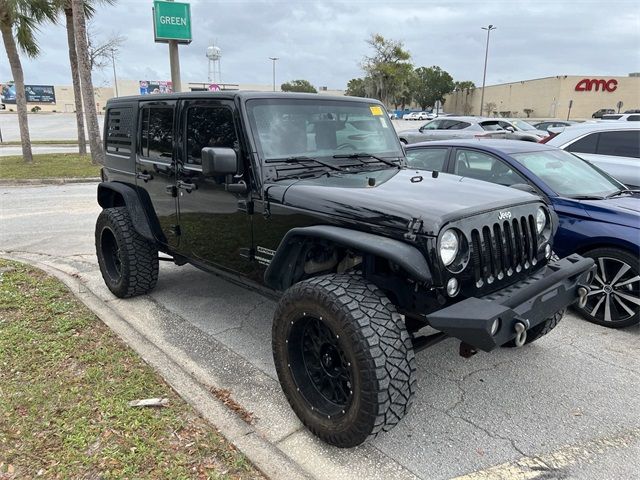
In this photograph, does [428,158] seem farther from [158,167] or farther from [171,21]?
[171,21]

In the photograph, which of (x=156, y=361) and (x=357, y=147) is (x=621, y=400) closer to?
(x=357, y=147)

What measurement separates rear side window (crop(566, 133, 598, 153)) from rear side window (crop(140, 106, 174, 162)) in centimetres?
560

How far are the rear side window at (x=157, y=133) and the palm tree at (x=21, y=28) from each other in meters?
13.1

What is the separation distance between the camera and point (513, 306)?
248cm

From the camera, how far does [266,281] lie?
10.3ft

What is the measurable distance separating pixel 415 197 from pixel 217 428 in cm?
173

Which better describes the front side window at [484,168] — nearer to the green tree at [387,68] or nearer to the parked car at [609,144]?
the parked car at [609,144]

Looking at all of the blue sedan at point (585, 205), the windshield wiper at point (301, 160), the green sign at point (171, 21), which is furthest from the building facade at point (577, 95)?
the windshield wiper at point (301, 160)

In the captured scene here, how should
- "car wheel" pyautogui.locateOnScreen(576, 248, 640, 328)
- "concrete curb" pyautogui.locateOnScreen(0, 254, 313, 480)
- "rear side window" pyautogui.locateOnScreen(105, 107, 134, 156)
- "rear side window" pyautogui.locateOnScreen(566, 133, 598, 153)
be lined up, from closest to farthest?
"concrete curb" pyautogui.locateOnScreen(0, 254, 313, 480) → "car wheel" pyautogui.locateOnScreen(576, 248, 640, 328) → "rear side window" pyautogui.locateOnScreen(105, 107, 134, 156) → "rear side window" pyautogui.locateOnScreen(566, 133, 598, 153)

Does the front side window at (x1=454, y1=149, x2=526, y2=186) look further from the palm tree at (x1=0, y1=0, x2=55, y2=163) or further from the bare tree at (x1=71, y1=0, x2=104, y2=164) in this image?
the palm tree at (x1=0, y1=0, x2=55, y2=163)

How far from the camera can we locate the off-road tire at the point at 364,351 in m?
2.32

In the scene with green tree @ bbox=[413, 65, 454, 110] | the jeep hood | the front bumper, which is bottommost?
the front bumper

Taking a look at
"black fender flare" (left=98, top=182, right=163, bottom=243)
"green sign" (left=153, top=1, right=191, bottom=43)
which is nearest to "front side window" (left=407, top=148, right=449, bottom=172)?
"black fender flare" (left=98, top=182, right=163, bottom=243)

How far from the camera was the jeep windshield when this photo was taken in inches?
130
